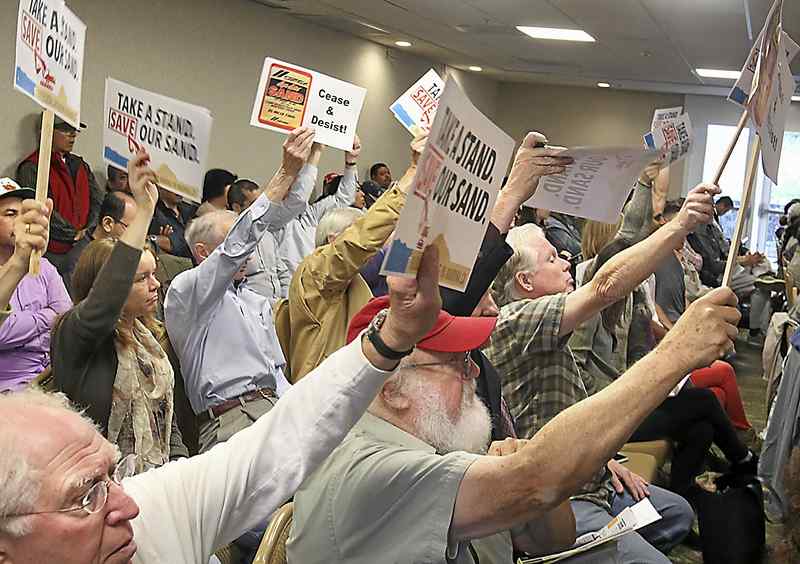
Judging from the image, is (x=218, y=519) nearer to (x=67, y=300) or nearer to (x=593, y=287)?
(x=593, y=287)

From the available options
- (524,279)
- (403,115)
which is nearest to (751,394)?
(403,115)

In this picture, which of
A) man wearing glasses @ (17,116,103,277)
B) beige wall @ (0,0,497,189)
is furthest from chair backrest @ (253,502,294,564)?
beige wall @ (0,0,497,189)

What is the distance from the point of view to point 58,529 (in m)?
1.28

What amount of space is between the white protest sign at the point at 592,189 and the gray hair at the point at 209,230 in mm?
1514

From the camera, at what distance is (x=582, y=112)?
18188mm

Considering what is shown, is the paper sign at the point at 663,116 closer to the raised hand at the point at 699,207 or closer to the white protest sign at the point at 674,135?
the white protest sign at the point at 674,135

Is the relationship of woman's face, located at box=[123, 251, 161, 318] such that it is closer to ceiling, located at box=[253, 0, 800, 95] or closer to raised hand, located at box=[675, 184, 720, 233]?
raised hand, located at box=[675, 184, 720, 233]

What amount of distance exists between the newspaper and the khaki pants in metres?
1.12

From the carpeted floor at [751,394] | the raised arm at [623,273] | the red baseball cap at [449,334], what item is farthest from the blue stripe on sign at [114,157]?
the carpeted floor at [751,394]

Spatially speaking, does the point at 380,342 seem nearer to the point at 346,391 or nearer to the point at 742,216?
the point at 346,391

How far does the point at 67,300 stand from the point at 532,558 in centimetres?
258

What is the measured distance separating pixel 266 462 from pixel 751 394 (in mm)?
7341

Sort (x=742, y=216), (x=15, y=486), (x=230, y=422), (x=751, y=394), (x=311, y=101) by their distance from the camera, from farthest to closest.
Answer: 1. (x=751, y=394)
2. (x=311, y=101)
3. (x=230, y=422)
4. (x=742, y=216)
5. (x=15, y=486)

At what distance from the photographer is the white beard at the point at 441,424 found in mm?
1850
